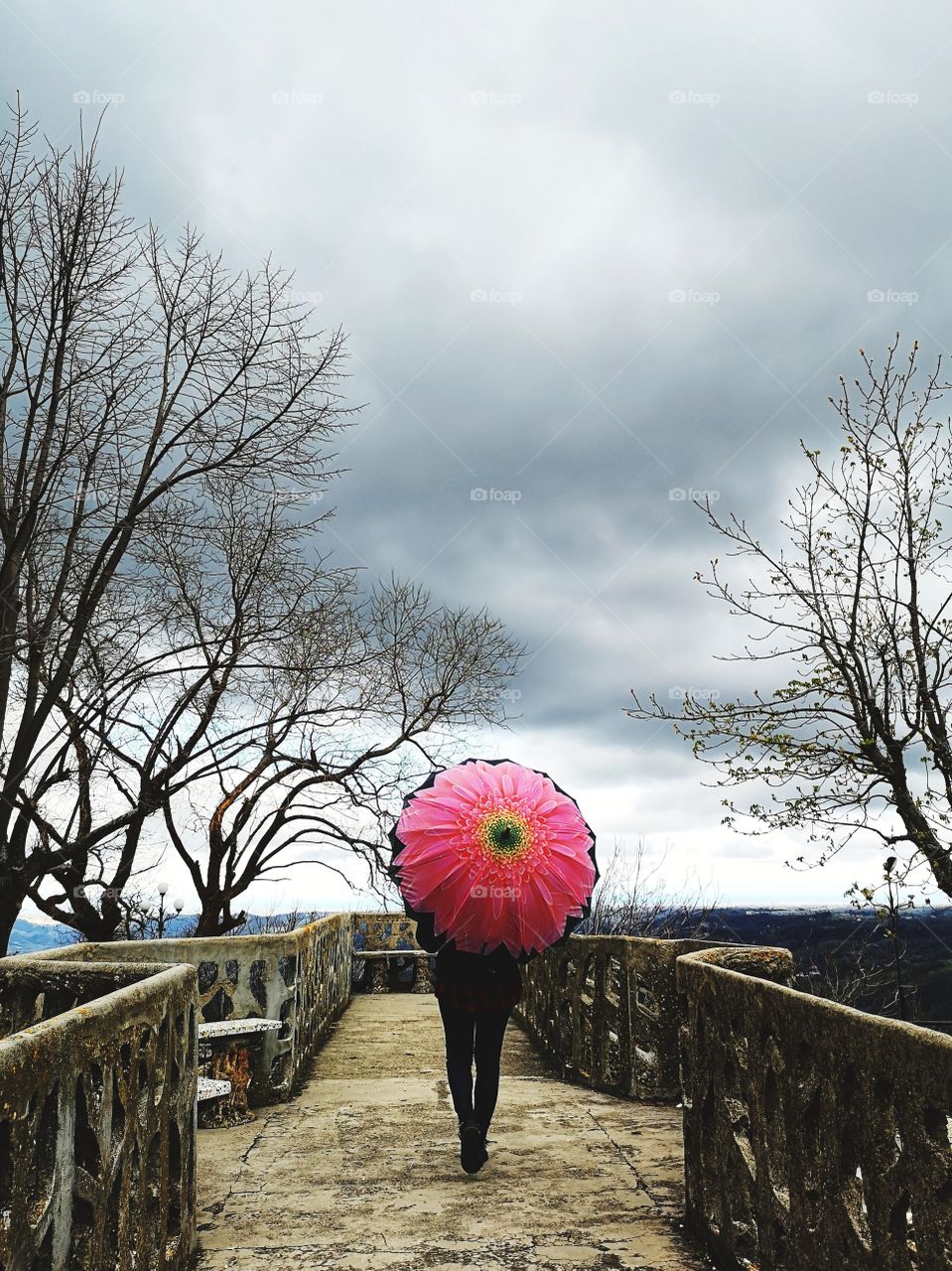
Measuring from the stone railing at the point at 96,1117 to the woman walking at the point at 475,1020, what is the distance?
143 cm

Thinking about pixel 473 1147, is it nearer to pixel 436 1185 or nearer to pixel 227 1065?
pixel 436 1185

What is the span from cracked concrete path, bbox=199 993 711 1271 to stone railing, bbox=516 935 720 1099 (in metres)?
0.21

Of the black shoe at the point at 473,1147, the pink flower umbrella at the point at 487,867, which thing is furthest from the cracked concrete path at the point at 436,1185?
the pink flower umbrella at the point at 487,867

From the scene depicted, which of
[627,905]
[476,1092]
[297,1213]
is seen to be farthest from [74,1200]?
[627,905]

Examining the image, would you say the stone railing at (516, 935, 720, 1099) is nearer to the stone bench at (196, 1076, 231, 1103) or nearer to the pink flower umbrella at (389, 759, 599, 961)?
the pink flower umbrella at (389, 759, 599, 961)

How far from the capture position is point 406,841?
15.6 ft

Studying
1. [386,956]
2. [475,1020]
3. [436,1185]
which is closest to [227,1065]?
[436,1185]

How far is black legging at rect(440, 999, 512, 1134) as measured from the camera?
16.7 ft

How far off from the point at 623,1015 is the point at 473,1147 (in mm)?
2369

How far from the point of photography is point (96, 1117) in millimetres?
2936

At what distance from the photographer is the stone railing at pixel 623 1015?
695 cm

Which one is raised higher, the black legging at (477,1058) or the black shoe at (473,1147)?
the black legging at (477,1058)

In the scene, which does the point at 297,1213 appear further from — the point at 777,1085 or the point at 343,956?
the point at 343,956

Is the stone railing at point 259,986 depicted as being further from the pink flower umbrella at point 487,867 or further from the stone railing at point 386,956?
the stone railing at point 386,956
